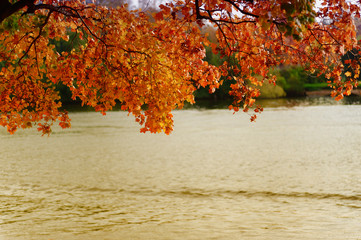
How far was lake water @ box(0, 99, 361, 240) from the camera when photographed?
8.63 m

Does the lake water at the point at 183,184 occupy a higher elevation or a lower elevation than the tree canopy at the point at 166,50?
lower

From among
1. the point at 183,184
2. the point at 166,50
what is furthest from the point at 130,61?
the point at 183,184

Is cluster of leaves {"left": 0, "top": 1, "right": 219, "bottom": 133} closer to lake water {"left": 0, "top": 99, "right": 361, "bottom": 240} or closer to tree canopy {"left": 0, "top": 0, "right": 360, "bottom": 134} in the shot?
tree canopy {"left": 0, "top": 0, "right": 360, "bottom": 134}

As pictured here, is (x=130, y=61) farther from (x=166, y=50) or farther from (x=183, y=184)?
(x=183, y=184)

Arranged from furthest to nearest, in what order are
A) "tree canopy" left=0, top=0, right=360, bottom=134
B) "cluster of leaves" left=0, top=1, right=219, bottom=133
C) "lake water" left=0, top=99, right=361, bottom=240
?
"lake water" left=0, top=99, right=361, bottom=240 → "cluster of leaves" left=0, top=1, right=219, bottom=133 → "tree canopy" left=0, top=0, right=360, bottom=134

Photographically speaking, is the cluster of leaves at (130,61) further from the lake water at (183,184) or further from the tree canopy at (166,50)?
the lake water at (183,184)

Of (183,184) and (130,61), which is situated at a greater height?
(130,61)

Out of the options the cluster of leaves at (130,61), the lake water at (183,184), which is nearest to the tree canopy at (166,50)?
the cluster of leaves at (130,61)

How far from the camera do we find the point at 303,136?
21703 mm

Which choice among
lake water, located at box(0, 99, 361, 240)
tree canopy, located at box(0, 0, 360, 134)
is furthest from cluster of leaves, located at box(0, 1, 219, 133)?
lake water, located at box(0, 99, 361, 240)

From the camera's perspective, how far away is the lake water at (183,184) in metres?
8.63

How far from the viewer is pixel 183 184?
12703 mm

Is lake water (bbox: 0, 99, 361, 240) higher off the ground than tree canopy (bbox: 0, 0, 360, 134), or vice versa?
tree canopy (bbox: 0, 0, 360, 134)

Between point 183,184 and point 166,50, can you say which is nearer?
point 166,50
